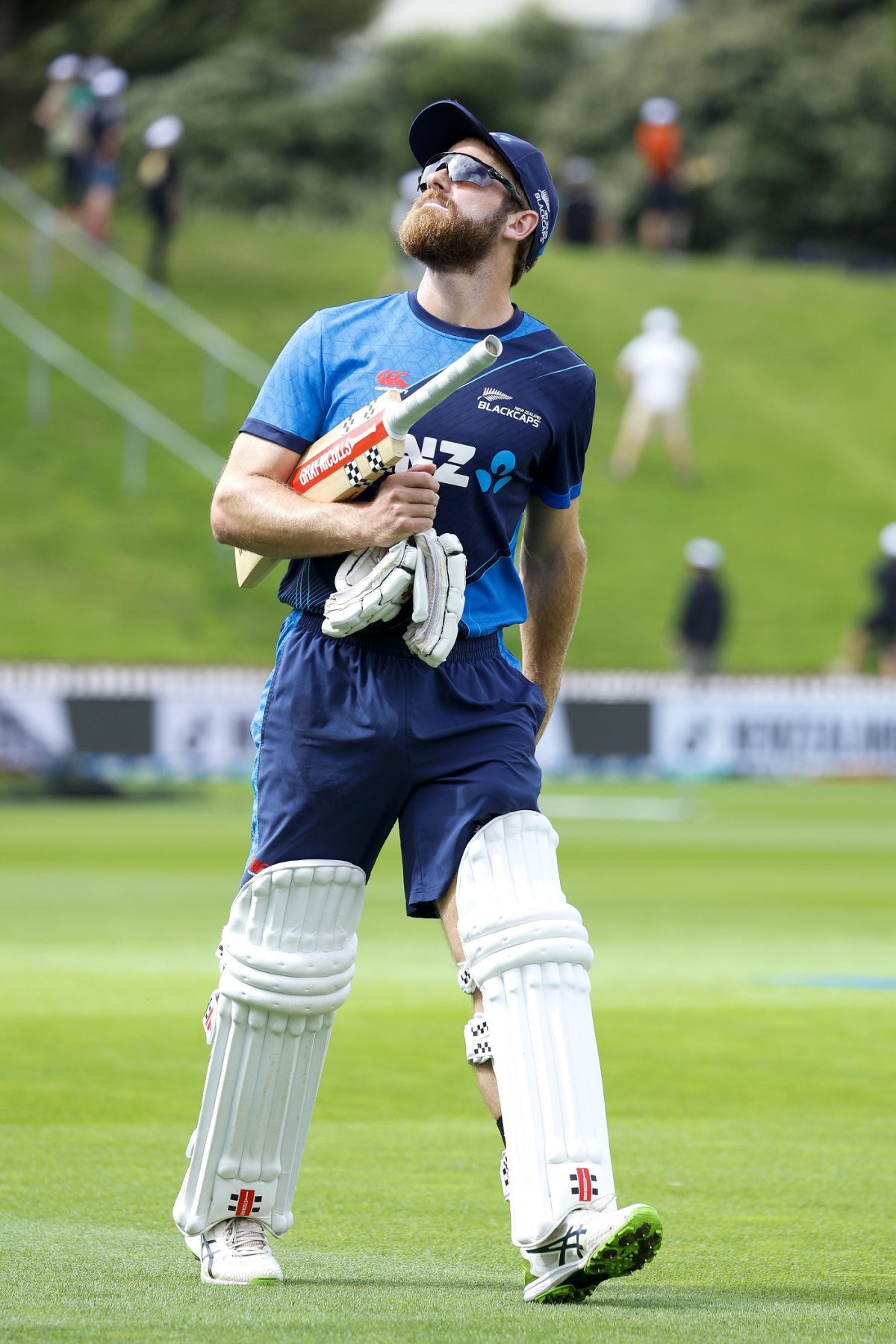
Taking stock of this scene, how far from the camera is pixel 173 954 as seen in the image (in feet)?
35.9

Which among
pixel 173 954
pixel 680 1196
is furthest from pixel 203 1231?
pixel 173 954

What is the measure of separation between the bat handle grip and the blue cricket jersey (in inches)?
7.0

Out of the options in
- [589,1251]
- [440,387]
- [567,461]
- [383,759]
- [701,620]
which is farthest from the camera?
[701,620]

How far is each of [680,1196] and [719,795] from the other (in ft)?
61.7

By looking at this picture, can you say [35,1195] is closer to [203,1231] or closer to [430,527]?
[203,1231]

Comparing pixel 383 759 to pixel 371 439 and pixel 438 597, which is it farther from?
pixel 371 439

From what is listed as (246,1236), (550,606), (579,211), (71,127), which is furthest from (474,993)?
(579,211)

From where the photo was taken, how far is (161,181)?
35.8 metres

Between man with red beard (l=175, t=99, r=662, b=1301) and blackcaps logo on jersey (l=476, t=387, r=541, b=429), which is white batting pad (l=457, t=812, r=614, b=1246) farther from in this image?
blackcaps logo on jersey (l=476, t=387, r=541, b=429)

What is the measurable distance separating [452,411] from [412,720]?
644 mm

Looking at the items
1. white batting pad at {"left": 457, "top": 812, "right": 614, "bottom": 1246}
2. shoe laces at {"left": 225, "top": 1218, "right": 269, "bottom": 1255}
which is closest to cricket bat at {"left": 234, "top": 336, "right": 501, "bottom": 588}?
white batting pad at {"left": 457, "top": 812, "right": 614, "bottom": 1246}

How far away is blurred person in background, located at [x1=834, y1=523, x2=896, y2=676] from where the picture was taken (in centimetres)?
2914

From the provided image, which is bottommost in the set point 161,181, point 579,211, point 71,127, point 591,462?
point 591,462

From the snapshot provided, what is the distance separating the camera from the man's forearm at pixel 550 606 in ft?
16.7
